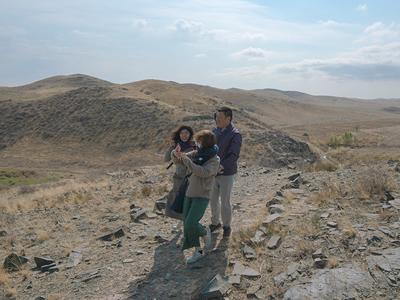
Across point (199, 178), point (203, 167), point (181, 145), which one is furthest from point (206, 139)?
point (181, 145)

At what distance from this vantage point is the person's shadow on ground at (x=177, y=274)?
12.1 feet

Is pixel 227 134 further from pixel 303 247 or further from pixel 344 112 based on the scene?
pixel 344 112

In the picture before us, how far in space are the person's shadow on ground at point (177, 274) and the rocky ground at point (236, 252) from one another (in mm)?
16

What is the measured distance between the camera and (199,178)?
399 centimetres

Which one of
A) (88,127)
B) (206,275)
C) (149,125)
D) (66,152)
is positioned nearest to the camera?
(206,275)

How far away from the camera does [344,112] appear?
107062 millimetres

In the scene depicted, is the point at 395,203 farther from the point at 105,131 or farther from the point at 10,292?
the point at 105,131

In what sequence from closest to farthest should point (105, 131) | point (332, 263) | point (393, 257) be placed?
point (393, 257)
point (332, 263)
point (105, 131)

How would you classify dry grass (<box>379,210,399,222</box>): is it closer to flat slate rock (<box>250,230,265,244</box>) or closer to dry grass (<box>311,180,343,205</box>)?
dry grass (<box>311,180,343,205</box>)

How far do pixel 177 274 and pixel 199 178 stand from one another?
4.91 ft

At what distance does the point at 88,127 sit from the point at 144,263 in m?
35.8

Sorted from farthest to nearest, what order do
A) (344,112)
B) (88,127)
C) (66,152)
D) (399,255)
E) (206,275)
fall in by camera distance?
(344,112) < (88,127) < (66,152) < (206,275) < (399,255)

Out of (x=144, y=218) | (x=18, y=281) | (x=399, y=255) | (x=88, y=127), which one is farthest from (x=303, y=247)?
(x=88, y=127)

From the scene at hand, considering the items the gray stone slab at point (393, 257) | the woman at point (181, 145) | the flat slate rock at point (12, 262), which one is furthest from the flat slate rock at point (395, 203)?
the flat slate rock at point (12, 262)
